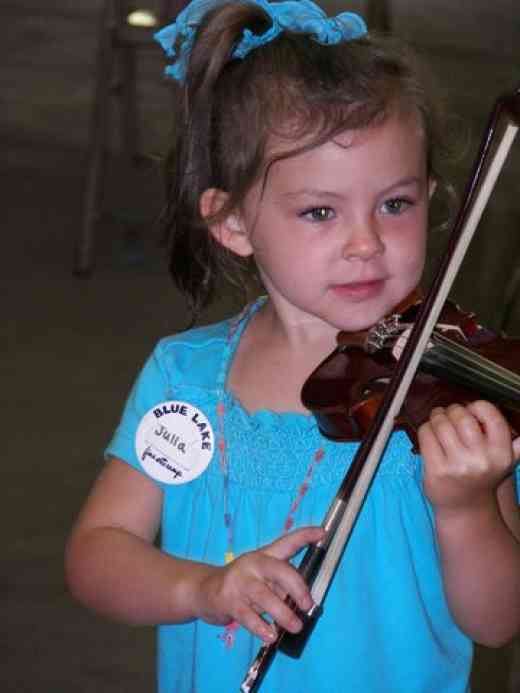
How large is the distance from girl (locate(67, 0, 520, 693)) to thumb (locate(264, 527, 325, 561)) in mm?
90

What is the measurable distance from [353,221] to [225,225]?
18 cm

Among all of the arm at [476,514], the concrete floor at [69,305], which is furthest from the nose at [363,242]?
the concrete floor at [69,305]

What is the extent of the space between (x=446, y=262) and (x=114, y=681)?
4.17 ft

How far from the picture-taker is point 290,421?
50.9 inches

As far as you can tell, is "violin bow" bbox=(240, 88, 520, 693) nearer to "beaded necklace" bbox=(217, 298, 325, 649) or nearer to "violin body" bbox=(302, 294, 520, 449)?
"violin body" bbox=(302, 294, 520, 449)

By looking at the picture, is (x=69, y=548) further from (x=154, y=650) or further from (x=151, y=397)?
(x=154, y=650)

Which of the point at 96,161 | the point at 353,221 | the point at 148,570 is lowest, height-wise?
the point at 96,161

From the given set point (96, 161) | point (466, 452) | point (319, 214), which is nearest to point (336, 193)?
→ point (319, 214)

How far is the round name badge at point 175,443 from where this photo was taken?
4.24 ft

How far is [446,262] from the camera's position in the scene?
1126 millimetres

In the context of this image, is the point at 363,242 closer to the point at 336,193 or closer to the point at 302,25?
the point at 336,193

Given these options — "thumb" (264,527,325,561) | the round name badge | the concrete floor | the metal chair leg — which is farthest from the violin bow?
the metal chair leg

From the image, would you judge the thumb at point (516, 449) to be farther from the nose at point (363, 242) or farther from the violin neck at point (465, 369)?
the nose at point (363, 242)

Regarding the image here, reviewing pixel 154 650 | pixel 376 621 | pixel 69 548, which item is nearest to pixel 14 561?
pixel 154 650
